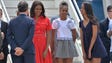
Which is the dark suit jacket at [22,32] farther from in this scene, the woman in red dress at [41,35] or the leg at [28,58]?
the woman in red dress at [41,35]

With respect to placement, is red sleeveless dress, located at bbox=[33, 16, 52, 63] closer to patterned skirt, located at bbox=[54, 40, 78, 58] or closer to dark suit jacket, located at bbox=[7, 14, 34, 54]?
patterned skirt, located at bbox=[54, 40, 78, 58]

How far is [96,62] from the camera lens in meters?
7.88

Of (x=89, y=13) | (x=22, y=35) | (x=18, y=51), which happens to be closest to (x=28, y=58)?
(x=18, y=51)

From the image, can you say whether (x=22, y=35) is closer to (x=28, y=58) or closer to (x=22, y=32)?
(x=22, y=32)

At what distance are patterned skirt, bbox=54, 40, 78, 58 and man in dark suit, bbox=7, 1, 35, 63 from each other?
4.81 feet

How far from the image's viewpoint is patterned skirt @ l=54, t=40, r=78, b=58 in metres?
8.61

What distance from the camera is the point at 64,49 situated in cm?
865

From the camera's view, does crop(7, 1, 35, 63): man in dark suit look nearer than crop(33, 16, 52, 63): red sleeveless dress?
Yes

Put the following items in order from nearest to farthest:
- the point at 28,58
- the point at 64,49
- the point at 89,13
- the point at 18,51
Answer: the point at 18,51 → the point at 28,58 → the point at 89,13 → the point at 64,49

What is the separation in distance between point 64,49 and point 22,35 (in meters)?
1.66

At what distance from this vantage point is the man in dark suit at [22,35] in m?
7.15

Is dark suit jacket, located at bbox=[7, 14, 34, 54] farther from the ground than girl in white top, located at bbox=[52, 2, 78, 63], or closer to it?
farther from the ground

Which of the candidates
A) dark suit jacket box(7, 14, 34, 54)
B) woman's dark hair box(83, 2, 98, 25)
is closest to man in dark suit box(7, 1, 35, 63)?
dark suit jacket box(7, 14, 34, 54)

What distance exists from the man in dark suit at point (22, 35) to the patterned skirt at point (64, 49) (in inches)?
57.8
